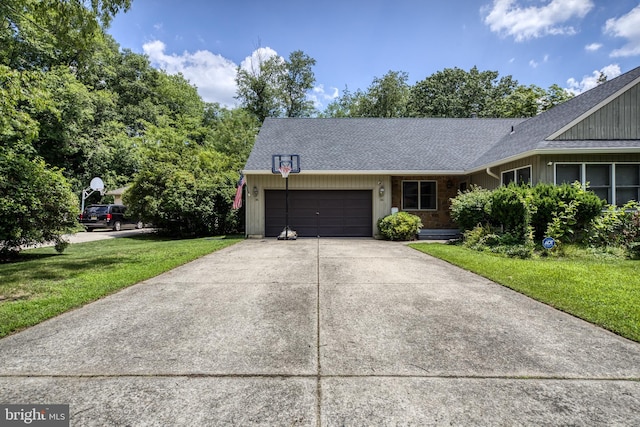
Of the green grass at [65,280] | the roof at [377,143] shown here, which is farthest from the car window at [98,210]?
the green grass at [65,280]

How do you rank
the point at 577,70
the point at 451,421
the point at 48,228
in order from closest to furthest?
the point at 451,421, the point at 48,228, the point at 577,70

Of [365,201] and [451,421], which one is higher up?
[365,201]

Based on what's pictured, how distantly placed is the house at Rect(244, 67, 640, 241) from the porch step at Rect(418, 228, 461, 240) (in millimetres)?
550

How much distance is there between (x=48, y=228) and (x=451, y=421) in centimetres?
1014

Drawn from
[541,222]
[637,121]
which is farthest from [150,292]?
[637,121]

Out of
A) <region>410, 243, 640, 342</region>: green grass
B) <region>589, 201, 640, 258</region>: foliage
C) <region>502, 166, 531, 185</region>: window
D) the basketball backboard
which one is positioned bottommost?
<region>410, 243, 640, 342</region>: green grass

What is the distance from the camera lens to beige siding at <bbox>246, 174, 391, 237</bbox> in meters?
14.1

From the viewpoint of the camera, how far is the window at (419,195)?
572 inches

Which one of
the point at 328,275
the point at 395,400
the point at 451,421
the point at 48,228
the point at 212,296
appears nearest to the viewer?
the point at 451,421

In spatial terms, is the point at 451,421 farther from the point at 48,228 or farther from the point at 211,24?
the point at 211,24

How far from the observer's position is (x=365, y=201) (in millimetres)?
14383

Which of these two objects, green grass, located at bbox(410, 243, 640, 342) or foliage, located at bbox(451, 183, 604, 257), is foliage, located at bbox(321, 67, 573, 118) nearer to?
foliage, located at bbox(451, 183, 604, 257)

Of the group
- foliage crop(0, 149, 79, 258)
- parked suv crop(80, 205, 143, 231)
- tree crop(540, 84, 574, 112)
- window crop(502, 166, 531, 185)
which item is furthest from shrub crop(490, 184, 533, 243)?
tree crop(540, 84, 574, 112)

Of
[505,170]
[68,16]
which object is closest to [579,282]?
[505,170]
